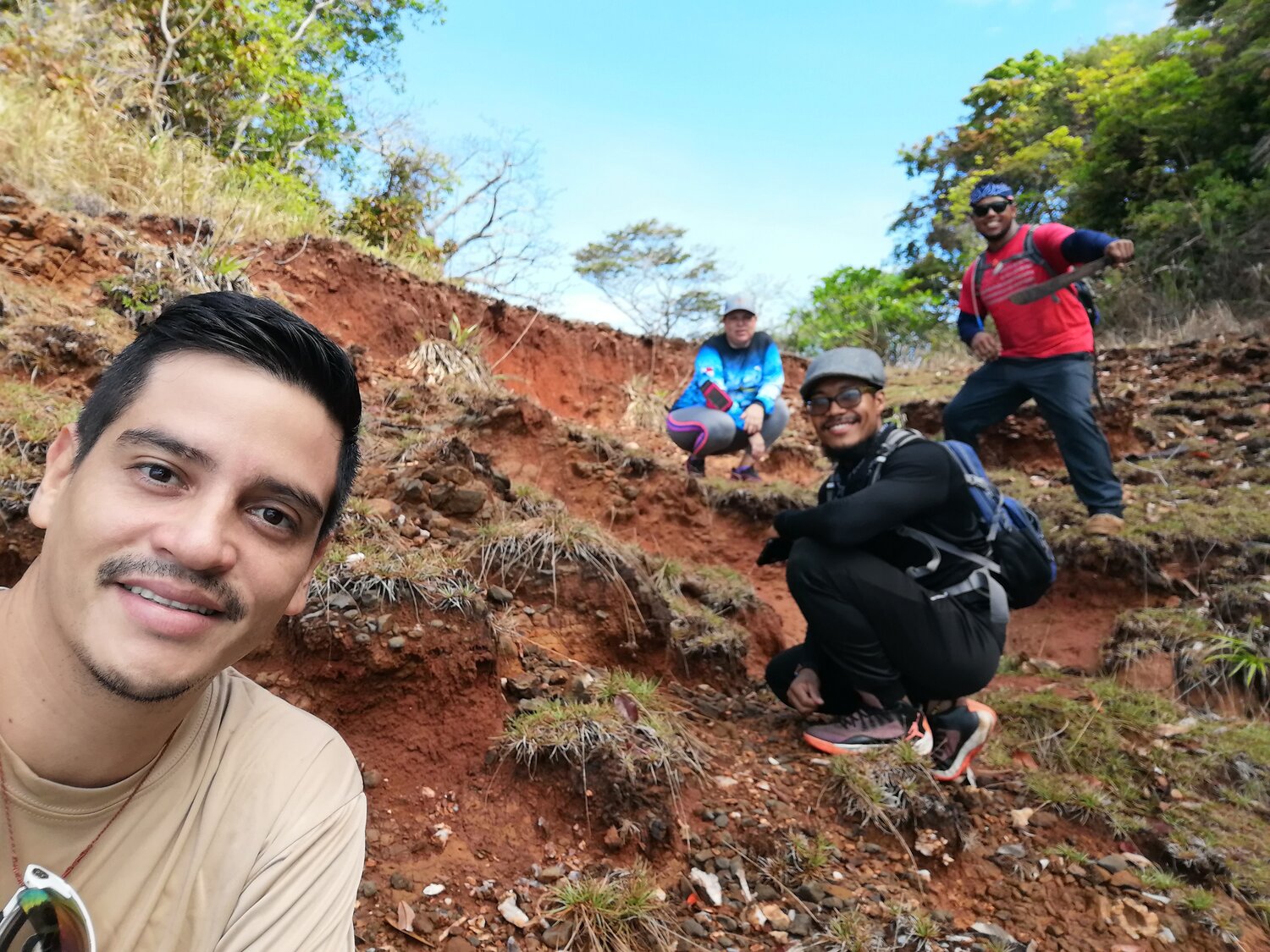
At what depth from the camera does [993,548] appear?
320 centimetres

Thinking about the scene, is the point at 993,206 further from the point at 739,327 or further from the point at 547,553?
the point at 547,553

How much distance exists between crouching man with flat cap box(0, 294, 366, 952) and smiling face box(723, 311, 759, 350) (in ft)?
18.6

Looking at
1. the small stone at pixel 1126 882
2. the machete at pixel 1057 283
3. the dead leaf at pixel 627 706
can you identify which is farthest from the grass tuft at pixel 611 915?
the machete at pixel 1057 283

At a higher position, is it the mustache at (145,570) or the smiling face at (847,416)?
the smiling face at (847,416)

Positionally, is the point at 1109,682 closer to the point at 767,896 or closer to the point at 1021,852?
the point at 1021,852

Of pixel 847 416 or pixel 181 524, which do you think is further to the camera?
pixel 847 416

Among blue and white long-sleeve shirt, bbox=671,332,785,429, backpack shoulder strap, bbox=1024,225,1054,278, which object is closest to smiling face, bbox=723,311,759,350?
blue and white long-sleeve shirt, bbox=671,332,785,429

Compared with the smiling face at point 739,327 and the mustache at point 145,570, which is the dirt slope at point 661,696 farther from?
the smiling face at point 739,327

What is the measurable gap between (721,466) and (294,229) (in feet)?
16.2

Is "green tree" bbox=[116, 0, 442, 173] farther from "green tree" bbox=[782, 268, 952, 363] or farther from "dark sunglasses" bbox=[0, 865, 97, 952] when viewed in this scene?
"green tree" bbox=[782, 268, 952, 363]

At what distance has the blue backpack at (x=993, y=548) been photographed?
10.3 feet

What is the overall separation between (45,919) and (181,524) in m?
0.52

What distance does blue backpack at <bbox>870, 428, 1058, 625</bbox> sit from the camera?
312 cm

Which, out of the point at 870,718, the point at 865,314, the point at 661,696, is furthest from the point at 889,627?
the point at 865,314
